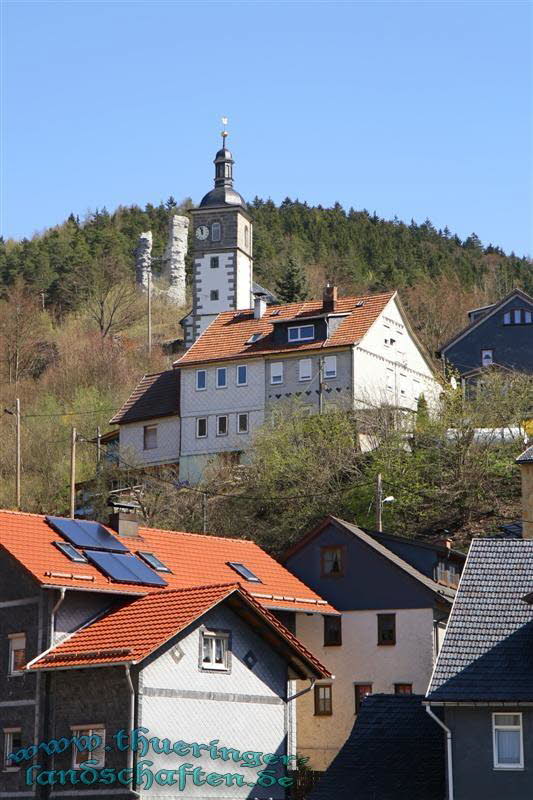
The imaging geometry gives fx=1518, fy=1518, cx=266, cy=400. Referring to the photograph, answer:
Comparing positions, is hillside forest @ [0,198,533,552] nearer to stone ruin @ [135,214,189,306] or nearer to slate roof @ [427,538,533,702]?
stone ruin @ [135,214,189,306]

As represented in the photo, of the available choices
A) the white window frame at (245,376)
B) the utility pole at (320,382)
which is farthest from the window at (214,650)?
the white window frame at (245,376)

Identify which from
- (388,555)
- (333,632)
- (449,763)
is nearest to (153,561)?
(333,632)

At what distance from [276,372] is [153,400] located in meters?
7.28

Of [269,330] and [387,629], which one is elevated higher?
[269,330]

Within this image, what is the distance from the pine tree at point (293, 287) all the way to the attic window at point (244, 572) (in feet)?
195

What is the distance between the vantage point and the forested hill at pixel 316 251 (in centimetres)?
12775

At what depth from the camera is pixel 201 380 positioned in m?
73.7

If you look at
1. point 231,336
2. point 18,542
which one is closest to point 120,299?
point 231,336

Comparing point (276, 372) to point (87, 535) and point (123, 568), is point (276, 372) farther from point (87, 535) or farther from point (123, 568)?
point (123, 568)

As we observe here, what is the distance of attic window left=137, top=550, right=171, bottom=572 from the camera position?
38.5 meters

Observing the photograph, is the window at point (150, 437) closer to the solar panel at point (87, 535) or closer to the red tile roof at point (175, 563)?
the red tile roof at point (175, 563)

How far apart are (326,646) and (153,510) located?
1872 cm

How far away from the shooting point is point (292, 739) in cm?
3766

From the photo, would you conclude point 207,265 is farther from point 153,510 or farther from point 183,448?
point 153,510
